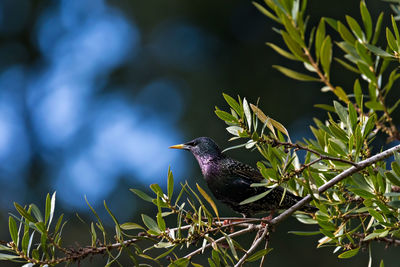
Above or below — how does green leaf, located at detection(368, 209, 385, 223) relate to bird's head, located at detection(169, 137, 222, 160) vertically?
above

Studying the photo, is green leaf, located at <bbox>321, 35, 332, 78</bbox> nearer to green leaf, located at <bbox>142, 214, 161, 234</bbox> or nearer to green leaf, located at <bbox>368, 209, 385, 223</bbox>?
green leaf, located at <bbox>368, 209, 385, 223</bbox>

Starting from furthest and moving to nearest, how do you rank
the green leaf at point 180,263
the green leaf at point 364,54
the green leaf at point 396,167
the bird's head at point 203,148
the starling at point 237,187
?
the bird's head at point 203,148
the starling at point 237,187
the green leaf at point 364,54
the green leaf at point 180,263
the green leaf at point 396,167

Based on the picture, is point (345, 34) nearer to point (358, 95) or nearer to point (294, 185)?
point (358, 95)

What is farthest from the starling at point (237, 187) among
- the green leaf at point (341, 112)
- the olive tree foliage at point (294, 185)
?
the green leaf at point (341, 112)

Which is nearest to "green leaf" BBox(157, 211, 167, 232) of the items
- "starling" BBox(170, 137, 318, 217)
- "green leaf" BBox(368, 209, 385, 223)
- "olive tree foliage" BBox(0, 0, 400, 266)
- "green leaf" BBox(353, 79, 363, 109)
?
"olive tree foliage" BBox(0, 0, 400, 266)

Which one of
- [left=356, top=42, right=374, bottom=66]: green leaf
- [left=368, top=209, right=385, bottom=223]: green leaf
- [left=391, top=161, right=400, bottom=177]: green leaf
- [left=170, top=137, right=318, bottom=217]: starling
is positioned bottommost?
[left=170, top=137, right=318, bottom=217]: starling

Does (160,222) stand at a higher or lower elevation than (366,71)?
lower

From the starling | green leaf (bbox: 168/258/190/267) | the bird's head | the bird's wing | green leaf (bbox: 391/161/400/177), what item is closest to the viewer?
green leaf (bbox: 391/161/400/177)

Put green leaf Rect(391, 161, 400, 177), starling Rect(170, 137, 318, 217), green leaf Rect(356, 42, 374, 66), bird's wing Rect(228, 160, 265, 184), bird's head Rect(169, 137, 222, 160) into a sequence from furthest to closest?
1. bird's head Rect(169, 137, 222, 160)
2. bird's wing Rect(228, 160, 265, 184)
3. starling Rect(170, 137, 318, 217)
4. green leaf Rect(356, 42, 374, 66)
5. green leaf Rect(391, 161, 400, 177)

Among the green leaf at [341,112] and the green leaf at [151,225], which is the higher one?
the green leaf at [341,112]

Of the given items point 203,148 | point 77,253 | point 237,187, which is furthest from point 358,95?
point 203,148

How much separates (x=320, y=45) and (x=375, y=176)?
0.36m

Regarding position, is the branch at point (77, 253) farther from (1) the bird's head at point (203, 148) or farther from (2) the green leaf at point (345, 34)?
(1) the bird's head at point (203, 148)

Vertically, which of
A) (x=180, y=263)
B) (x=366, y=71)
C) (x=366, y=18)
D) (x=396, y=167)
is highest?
(x=366, y=18)
